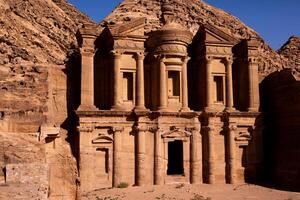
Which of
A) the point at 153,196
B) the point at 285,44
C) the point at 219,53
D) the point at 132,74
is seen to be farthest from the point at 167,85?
the point at 285,44

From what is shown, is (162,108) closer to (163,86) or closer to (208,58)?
(163,86)

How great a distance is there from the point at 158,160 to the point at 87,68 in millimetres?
7477

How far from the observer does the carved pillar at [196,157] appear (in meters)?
26.8

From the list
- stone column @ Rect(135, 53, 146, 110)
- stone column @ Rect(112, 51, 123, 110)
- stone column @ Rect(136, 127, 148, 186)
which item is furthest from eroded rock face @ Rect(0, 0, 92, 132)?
stone column @ Rect(136, 127, 148, 186)

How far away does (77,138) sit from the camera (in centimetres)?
2547

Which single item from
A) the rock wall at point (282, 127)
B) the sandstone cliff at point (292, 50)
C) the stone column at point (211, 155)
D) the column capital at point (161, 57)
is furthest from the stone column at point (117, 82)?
the sandstone cliff at point (292, 50)

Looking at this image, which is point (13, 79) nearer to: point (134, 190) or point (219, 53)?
point (134, 190)

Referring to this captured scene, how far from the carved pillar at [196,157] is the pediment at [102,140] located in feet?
17.9

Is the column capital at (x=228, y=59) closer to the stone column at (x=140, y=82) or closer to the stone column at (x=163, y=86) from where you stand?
the stone column at (x=163, y=86)

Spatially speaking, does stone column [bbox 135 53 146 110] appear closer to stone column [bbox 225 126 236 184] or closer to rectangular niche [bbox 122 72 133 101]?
rectangular niche [bbox 122 72 133 101]

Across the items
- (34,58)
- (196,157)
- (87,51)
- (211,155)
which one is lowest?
(196,157)

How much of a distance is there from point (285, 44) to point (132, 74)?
21.1 meters

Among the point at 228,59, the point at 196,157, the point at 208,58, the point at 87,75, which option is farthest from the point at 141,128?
the point at 228,59

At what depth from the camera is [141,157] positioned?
84.8 ft
